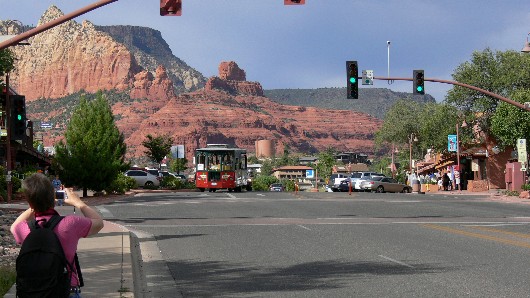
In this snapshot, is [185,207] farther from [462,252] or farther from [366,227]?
[462,252]

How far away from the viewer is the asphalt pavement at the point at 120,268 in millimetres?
10227

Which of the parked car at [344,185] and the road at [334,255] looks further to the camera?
the parked car at [344,185]

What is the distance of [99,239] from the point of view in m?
16.8

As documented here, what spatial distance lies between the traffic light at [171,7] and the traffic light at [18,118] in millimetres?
9104

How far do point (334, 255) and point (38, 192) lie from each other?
1017cm

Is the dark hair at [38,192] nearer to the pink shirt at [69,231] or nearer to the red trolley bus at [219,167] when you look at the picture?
the pink shirt at [69,231]

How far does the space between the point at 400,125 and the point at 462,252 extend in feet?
311

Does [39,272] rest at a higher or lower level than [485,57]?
lower

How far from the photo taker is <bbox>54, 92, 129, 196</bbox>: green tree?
45.8m

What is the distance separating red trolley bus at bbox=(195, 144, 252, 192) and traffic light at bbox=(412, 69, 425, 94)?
22308 millimetres

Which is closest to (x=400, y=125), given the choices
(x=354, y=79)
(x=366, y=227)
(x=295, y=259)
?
(x=354, y=79)

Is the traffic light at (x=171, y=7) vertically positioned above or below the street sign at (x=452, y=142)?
above

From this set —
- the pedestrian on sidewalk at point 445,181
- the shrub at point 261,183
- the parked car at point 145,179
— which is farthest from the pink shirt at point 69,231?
the shrub at point 261,183

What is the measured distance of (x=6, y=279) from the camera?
10703 mm
